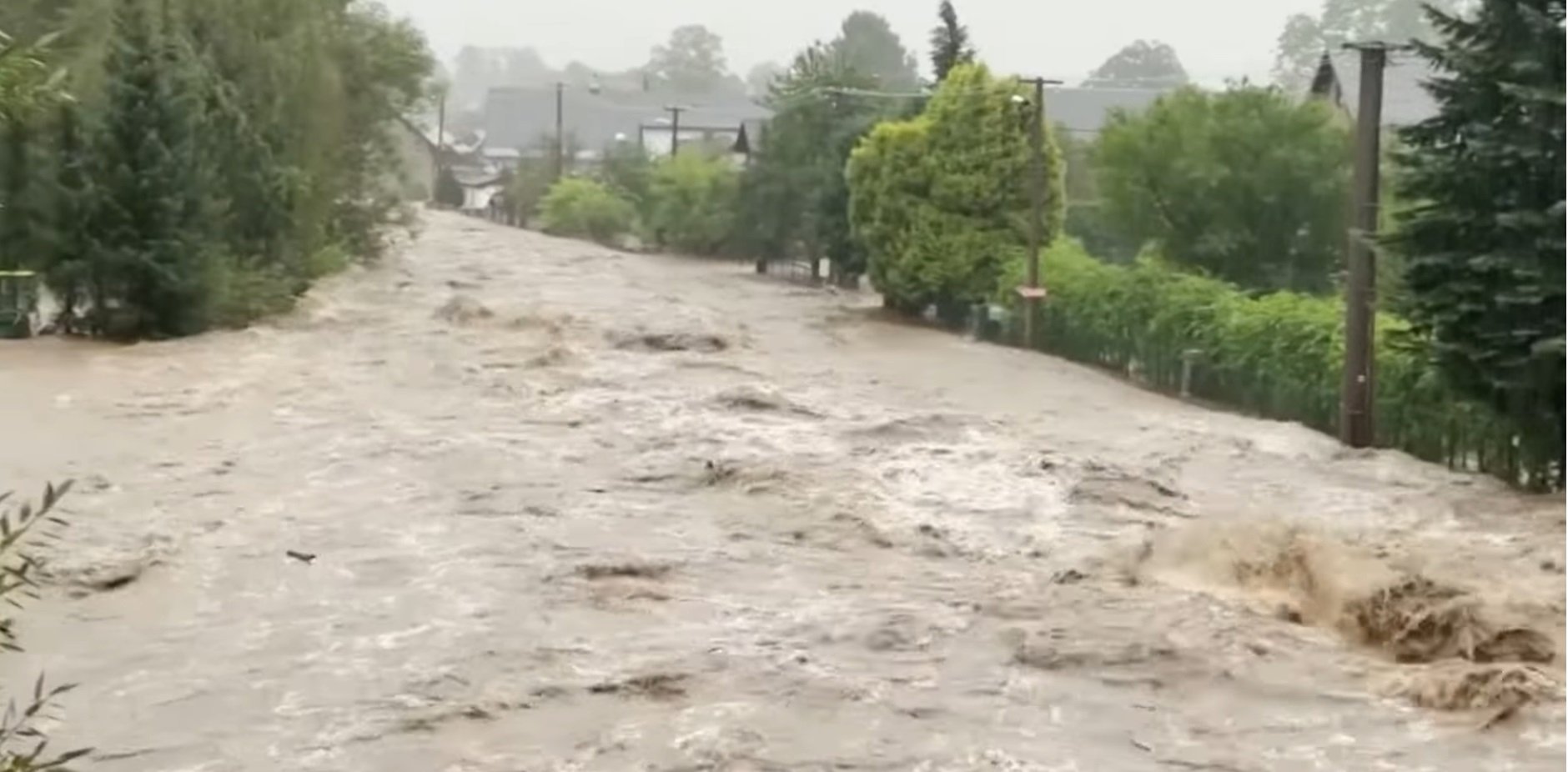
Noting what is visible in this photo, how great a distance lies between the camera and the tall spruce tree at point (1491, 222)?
41.3 feet

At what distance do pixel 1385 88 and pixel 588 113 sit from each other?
5389cm

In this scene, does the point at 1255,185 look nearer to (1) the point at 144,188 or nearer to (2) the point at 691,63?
(1) the point at 144,188

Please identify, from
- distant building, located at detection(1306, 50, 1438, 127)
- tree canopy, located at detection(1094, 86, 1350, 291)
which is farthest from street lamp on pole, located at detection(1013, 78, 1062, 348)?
distant building, located at detection(1306, 50, 1438, 127)

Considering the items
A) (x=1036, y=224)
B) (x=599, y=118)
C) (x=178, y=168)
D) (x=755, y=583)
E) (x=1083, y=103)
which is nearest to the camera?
(x=755, y=583)

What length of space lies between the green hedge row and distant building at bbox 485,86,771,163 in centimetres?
3433

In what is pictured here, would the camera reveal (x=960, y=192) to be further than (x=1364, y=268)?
Yes

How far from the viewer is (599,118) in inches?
2891

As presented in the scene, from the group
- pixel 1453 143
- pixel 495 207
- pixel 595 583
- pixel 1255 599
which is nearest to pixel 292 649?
pixel 595 583

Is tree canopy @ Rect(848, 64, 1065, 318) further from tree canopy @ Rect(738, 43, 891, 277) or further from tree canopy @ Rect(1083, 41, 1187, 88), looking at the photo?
tree canopy @ Rect(1083, 41, 1187, 88)

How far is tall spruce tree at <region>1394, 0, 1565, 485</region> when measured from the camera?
1260cm

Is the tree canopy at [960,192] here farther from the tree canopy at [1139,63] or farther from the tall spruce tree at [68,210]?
the tree canopy at [1139,63]

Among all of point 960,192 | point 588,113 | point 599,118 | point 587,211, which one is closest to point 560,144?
point 587,211

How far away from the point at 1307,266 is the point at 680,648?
51.6ft

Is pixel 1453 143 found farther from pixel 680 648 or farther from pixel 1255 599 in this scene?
pixel 680 648
